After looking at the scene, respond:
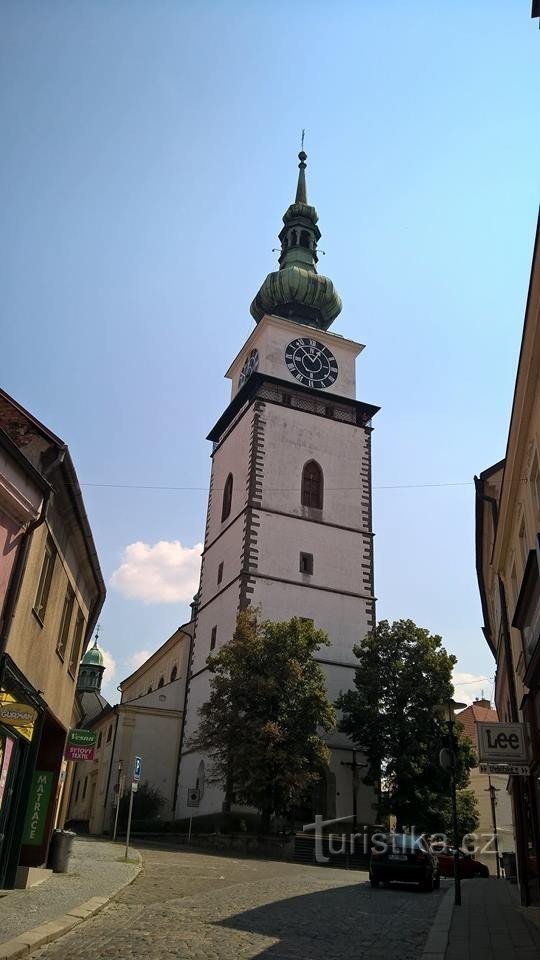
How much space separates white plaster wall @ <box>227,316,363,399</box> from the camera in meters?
45.3

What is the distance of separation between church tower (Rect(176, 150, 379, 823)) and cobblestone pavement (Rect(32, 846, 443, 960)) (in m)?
17.8

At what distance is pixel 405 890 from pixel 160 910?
8.39m

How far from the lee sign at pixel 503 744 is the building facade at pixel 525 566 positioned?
173mm

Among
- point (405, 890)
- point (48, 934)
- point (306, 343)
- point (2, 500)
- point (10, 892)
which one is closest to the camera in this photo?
Answer: point (48, 934)

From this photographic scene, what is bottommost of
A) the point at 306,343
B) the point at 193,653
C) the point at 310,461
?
the point at 193,653

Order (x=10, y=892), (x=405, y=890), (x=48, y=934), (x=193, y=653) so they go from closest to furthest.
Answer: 1. (x=48, y=934)
2. (x=10, y=892)
3. (x=405, y=890)
4. (x=193, y=653)

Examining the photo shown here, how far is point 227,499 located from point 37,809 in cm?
3004

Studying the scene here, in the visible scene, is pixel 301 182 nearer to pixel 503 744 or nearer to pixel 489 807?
pixel 489 807

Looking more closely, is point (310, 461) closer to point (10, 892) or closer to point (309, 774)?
point (309, 774)

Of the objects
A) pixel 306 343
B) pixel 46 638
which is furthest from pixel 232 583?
pixel 46 638

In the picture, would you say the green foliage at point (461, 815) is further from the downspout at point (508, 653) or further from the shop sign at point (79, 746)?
the shop sign at point (79, 746)

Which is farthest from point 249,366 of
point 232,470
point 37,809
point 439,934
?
point 439,934

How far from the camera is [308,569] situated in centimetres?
3894

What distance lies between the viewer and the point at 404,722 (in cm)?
3133
